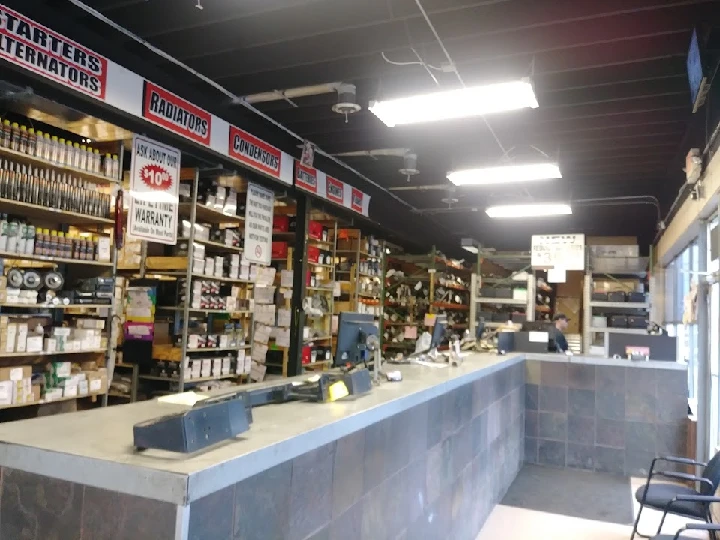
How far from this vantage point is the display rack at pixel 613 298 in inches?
337

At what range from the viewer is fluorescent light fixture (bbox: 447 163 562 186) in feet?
17.9

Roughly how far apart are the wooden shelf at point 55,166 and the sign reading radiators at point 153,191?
29 centimetres

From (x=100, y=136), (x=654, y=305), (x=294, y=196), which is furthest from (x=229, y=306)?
(x=654, y=305)

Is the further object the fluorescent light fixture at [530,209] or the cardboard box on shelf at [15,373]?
the fluorescent light fixture at [530,209]

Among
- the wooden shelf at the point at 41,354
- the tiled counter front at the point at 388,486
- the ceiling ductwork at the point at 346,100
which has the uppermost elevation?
the ceiling ductwork at the point at 346,100

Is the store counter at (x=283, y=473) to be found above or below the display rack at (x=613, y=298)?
below

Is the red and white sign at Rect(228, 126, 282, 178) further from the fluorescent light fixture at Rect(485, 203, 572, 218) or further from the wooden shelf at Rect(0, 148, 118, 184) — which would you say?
the fluorescent light fixture at Rect(485, 203, 572, 218)

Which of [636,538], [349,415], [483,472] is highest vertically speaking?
[349,415]

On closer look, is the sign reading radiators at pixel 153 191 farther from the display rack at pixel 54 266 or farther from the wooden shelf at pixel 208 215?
the wooden shelf at pixel 208 215

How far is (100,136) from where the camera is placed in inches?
172

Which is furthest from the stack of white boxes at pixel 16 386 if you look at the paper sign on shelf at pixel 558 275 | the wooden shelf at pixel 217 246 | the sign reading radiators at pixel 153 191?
the paper sign on shelf at pixel 558 275

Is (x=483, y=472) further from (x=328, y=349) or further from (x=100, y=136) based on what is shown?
(x=100, y=136)

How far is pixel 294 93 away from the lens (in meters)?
4.82

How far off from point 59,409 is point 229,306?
1.79m
